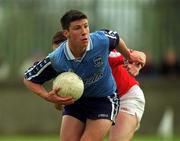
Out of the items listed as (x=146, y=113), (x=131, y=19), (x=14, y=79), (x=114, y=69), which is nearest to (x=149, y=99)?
(x=146, y=113)

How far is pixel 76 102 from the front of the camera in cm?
1174

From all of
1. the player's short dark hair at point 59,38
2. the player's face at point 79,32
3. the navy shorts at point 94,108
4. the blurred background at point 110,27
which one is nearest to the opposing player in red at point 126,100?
the navy shorts at point 94,108

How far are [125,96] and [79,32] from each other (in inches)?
67.9

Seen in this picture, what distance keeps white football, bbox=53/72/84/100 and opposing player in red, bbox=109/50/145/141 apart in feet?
4.04

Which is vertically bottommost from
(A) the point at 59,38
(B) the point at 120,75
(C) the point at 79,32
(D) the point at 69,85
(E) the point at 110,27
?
(E) the point at 110,27

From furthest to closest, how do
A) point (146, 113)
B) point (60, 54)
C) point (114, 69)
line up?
point (146, 113) → point (114, 69) → point (60, 54)

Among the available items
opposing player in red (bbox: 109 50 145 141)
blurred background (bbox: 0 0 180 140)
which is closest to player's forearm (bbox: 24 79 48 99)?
opposing player in red (bbox: 109 50 145 141)

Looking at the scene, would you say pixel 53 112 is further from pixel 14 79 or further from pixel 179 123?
pixel 179 123

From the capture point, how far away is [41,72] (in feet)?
37.6

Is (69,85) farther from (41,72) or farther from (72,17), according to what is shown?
(72,17)

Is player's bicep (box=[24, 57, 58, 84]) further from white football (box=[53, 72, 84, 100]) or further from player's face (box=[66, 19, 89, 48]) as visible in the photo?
player's face (box=[66, 19, 89, 48])

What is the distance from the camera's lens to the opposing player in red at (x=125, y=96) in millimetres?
12094

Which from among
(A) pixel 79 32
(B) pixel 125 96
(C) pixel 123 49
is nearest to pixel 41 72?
(A) pixel 79 32

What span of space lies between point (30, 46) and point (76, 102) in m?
13.6
